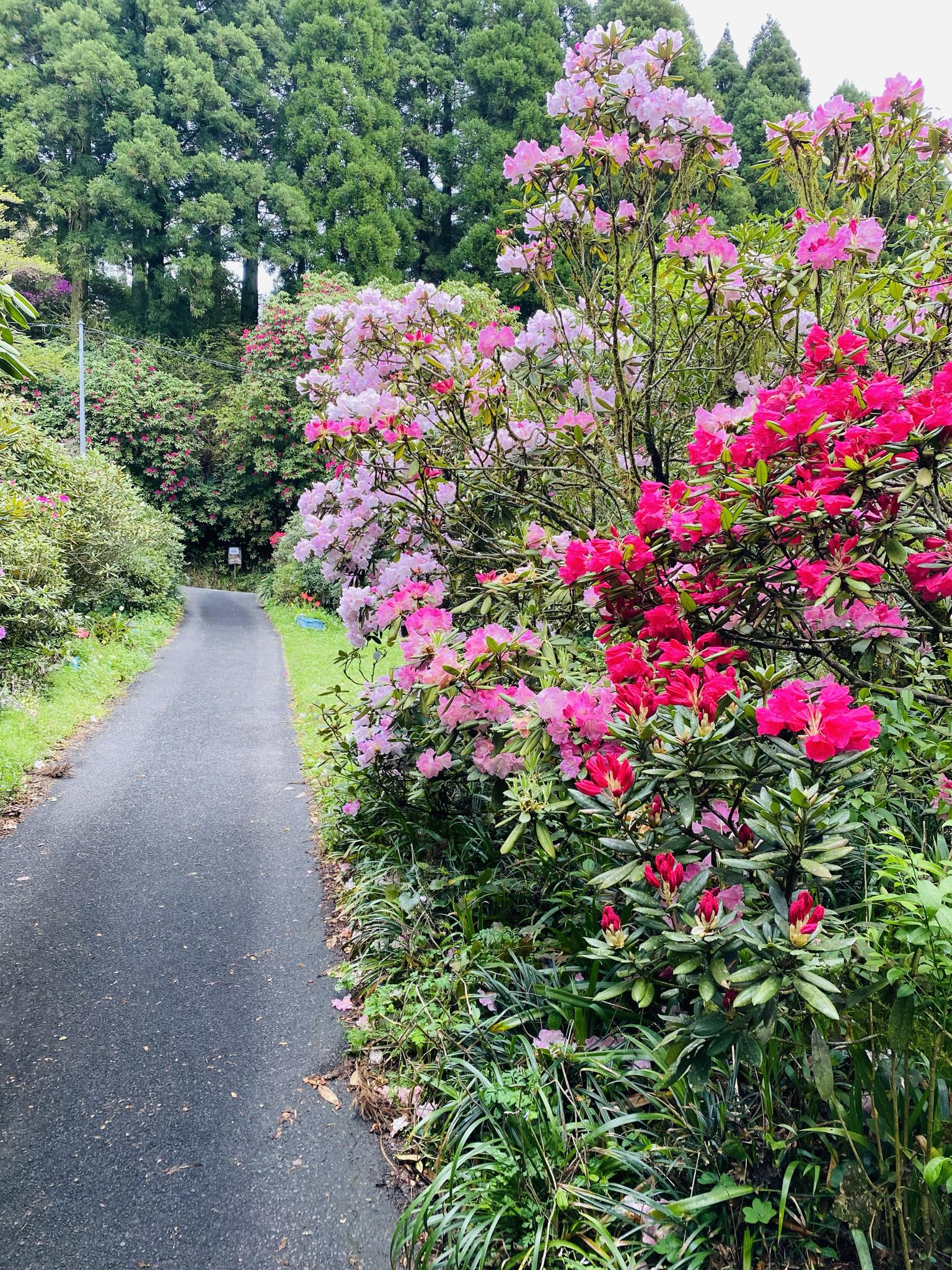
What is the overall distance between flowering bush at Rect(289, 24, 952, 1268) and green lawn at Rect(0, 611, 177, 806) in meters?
2.82

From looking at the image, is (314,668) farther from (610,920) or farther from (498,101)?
(498,101)

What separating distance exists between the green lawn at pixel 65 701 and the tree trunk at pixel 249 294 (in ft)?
57.9

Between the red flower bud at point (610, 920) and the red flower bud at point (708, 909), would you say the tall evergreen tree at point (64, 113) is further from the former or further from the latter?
the red flower bud at point (708, 909)

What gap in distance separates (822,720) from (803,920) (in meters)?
0.37

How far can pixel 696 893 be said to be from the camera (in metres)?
1.58

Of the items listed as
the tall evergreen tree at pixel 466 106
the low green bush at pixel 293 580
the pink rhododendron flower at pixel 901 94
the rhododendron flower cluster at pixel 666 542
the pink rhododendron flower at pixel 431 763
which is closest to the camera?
the rhododendron flower cluster at pixel 666 542

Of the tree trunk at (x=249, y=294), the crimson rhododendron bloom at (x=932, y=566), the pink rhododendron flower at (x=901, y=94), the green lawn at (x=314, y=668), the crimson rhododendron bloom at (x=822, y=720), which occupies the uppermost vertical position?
the tree trunk at (x=249, y=294)

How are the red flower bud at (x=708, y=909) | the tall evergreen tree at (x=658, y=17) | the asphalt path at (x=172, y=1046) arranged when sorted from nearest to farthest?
the red flower bud at (x=708, y=909)
the asphalt path at (x=172, y=1046)
the tall evergreen tree at (x=658, y=17)

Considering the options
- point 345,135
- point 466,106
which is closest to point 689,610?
point 345,135

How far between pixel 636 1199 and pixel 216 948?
2.20m

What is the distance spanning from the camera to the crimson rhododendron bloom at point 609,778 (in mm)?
1683

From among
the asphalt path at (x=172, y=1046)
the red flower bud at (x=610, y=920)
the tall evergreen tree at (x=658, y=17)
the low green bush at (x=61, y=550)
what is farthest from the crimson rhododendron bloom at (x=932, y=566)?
the tall evergreen tree at (x=658, y=17)

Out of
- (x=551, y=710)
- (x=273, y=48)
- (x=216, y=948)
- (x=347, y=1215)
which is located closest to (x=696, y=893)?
(x=551, y=710)

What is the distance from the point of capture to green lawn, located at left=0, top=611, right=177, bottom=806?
527cm
